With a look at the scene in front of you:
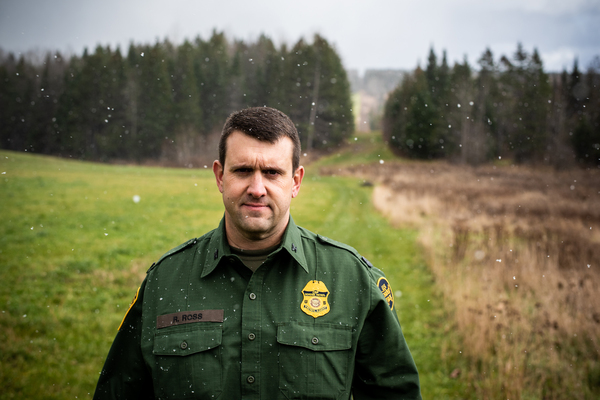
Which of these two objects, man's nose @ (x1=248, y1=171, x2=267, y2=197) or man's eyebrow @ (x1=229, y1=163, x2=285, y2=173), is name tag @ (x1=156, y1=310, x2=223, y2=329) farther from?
man's eyebrow @ (x1=229, y1=163, x2=285, y2=173)

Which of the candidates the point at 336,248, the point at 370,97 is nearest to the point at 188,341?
the point at 336,248

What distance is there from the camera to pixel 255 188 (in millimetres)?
1978

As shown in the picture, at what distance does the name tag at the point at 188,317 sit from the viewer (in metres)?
1.96

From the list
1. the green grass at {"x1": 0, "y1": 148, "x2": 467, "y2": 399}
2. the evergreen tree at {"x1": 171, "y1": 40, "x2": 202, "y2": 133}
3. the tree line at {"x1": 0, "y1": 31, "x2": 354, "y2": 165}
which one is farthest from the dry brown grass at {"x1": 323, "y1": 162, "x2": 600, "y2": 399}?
the evergreen tree at {"x1": 171, "y1": 40, "x2": 202, "y2": 133}

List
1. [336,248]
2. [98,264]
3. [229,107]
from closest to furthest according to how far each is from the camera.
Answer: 1. [336,248]
2. [98,264]
3. [229,107]

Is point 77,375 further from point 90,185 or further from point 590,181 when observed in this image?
point 590,181

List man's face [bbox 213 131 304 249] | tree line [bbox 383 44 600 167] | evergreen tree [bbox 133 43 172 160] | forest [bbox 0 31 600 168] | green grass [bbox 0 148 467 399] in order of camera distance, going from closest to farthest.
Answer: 1. man's face [bbox 213 131 304 249]
2. green grass [bbox 0 148 467 399]
3. forest [bbox 0 31 600 168]
4. tree line [bbox 383 44 600 167]
5. evergreen tree [bbox 133 43 172 160]

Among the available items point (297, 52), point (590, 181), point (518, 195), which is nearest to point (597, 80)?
point (590, 181)

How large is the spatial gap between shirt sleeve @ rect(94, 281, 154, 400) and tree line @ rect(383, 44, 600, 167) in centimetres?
3431

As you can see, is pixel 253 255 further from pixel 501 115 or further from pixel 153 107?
pixel 501 115

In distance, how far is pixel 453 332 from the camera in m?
5.94

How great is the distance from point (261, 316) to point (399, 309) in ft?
19.3

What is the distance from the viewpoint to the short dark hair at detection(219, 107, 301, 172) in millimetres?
2051

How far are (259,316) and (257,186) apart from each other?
0.77m
